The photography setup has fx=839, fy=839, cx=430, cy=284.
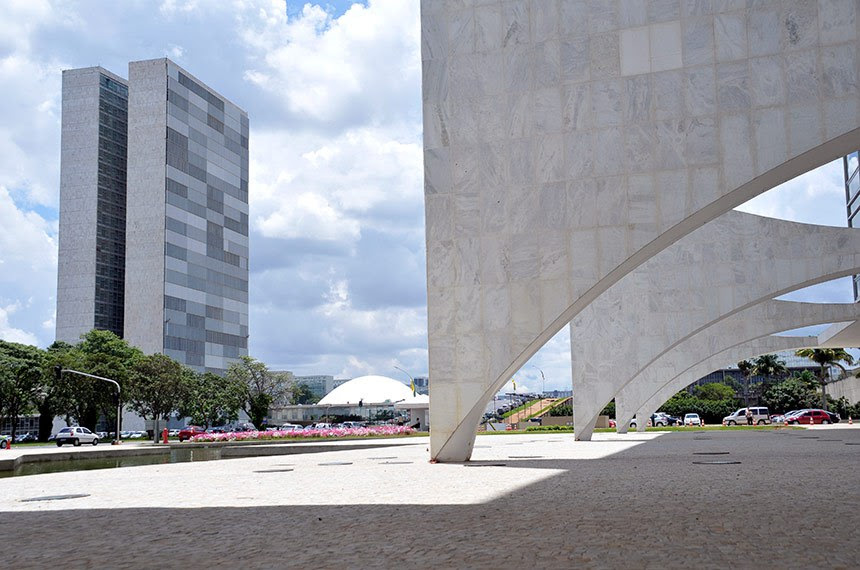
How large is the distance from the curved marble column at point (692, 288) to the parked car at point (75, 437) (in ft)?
99.7

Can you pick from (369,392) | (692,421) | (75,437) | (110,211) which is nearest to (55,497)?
(75,437)

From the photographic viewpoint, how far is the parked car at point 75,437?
156ft

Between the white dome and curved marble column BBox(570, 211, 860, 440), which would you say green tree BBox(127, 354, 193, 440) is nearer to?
the white dome

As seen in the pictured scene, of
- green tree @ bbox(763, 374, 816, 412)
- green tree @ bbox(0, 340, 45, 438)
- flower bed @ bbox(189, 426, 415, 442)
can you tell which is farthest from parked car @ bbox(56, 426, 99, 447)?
green tree @ bbox(763, 374, 816, 412)

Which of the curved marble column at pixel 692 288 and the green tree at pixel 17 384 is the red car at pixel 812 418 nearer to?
the curved marble column at pixel 692 288

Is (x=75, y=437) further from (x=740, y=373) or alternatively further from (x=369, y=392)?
(x=740, y=373)

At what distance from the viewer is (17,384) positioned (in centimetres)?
5638

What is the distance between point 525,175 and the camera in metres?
16.0

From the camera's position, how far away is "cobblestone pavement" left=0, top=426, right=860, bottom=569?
6.12 meters

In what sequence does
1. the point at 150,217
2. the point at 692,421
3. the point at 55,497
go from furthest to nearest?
1. the point at 150,217
2. the point at 692,421
3. the point at 55,497

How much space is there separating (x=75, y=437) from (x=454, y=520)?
45.6 metres

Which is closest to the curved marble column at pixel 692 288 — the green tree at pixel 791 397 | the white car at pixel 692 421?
the white car at pixel 692 421

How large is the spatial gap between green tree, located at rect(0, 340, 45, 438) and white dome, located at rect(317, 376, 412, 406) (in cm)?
2062

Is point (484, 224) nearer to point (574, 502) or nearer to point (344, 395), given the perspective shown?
point (574, 502)
